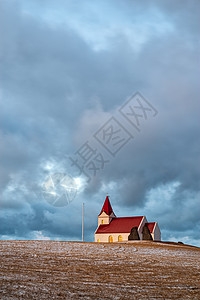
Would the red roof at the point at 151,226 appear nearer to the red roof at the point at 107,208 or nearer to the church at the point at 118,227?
the church at the point at 118,227

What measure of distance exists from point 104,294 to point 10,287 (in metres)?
4.32

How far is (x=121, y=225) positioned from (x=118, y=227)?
993 millimetres

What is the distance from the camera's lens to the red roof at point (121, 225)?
8123 centimetres

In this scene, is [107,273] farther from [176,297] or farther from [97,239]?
[97,239]

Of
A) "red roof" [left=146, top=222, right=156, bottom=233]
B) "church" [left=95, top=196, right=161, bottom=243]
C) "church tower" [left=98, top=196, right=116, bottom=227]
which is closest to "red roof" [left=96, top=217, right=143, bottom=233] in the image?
"church" [left=95, top=196, right=161, bottom=243]

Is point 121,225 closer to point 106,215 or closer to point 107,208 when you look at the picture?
point 106,215

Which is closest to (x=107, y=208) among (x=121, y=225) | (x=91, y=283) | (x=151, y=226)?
(x=121, y=225)

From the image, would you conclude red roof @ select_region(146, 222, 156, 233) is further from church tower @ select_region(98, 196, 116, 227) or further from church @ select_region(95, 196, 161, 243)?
church tower @ select_region(98, 196, 116, 227)

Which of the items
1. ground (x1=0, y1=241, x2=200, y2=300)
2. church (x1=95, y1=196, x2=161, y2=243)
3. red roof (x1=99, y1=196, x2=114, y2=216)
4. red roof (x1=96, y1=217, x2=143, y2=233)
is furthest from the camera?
red roof (x1=99, y1=196, x2=114, y2=216)

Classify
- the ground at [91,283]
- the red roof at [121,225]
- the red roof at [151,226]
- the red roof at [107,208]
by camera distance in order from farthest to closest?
the red roof at [107,208], the red roof at [121,225], the red roof at [151,226], the ground at [91,283]

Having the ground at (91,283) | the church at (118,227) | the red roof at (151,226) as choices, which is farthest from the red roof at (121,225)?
the ground at (91,283)

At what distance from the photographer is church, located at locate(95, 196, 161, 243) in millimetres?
80062

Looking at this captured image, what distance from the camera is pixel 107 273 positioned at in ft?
64.1

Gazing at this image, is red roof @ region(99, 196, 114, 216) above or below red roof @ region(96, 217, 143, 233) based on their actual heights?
above
